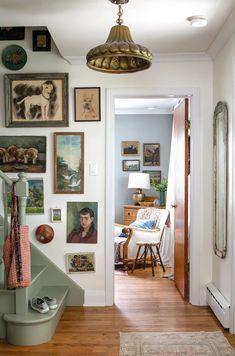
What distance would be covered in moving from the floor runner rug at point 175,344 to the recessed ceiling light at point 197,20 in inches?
95.7

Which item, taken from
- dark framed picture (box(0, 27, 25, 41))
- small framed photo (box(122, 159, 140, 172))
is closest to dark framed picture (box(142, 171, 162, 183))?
small framed photo (box(122, 159, 140, 172))

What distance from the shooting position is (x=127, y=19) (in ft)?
10.8

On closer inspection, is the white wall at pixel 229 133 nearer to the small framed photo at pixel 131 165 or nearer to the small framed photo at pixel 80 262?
the small framed photo at pixel 80 262

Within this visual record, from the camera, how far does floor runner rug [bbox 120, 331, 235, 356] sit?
3180 mm

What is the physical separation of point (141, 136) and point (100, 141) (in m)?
3.55

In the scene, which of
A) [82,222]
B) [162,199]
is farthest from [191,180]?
[162,199]

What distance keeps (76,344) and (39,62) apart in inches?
105

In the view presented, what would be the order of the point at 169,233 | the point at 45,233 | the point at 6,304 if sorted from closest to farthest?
the point at 6,304 < the point at 45,233 < the point at 169,233

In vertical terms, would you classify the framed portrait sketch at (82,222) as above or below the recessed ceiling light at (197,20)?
below

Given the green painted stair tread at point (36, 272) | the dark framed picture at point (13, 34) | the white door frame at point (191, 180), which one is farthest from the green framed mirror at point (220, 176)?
the dark framed picture at point (13, 34)

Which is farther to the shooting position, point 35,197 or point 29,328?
Result: point 35,197

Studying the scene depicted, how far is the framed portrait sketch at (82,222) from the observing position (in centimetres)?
435

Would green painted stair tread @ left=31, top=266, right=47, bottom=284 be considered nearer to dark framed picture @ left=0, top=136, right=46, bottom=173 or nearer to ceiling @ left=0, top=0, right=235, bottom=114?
dark framed picture @ left=0, top=136, right=46, bottom=173

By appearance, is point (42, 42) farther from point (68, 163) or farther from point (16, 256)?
point (16, 256)
